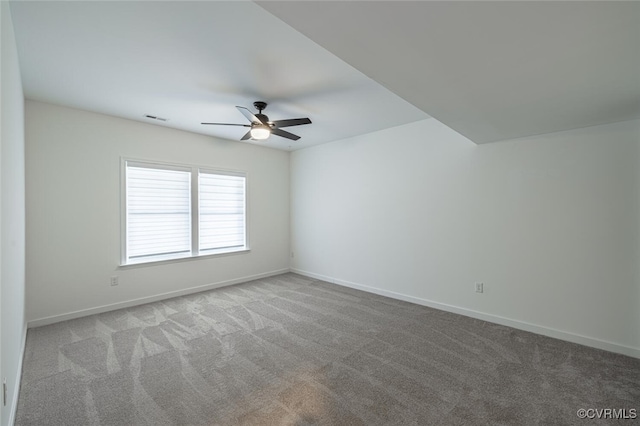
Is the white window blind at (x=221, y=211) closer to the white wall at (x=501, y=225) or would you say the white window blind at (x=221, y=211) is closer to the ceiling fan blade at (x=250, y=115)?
the white wall at (x=501, y=225)

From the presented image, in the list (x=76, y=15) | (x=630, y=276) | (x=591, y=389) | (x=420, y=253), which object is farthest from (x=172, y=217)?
(x=630, y=276)

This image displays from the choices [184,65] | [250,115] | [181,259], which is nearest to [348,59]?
[184,65]

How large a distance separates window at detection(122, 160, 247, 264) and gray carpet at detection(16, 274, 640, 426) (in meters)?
1.14

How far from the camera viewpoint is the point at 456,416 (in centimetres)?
195

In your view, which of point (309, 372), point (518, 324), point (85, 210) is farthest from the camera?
point (85, 210)

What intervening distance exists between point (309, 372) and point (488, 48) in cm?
266

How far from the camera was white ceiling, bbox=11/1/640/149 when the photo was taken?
129cm

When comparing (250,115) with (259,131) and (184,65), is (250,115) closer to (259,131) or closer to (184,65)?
(259,131)

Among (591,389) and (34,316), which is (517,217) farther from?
(34,316)

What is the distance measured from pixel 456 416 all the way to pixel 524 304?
2079 millimetres

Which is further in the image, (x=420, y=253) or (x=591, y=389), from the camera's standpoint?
(x=420, y=253)

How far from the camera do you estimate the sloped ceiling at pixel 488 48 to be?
122 cm

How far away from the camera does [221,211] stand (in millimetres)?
5316

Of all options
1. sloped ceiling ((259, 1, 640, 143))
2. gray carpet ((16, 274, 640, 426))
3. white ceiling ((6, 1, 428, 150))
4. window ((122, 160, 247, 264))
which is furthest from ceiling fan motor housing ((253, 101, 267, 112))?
gray carpet ((16, 274, 640, 426))
